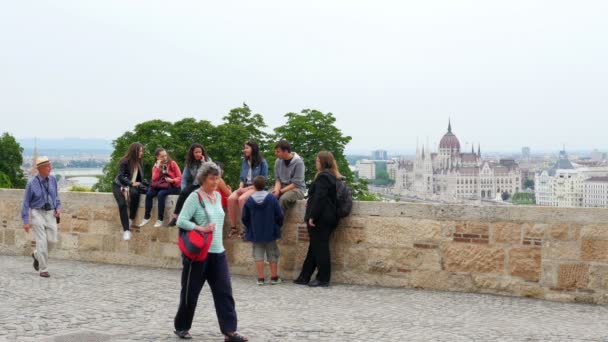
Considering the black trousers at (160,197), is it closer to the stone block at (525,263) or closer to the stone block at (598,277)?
the stone block at (525,263)

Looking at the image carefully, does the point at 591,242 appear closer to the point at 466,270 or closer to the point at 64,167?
the point at 466,270

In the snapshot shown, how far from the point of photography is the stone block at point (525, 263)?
8977 millimetres

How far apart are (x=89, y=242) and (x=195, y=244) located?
20.9 feet

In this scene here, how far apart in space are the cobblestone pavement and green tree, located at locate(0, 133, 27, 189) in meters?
54.5

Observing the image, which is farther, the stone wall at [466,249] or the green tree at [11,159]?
the green tree at [11,159]

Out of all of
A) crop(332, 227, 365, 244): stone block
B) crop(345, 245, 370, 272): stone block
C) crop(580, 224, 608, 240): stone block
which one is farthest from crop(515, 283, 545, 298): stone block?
crop(332, 227, 365, 244): stone block

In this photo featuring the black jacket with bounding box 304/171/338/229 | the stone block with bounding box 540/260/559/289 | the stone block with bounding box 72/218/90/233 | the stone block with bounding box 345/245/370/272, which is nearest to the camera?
the stone block with bounding box 540/260/559/289

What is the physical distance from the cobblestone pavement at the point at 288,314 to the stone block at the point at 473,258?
1.04ft

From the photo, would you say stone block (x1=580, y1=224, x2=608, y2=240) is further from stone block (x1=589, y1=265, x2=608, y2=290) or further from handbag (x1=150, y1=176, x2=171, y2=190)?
handbag (x1=150, y1=176, x2=171, y2=190)

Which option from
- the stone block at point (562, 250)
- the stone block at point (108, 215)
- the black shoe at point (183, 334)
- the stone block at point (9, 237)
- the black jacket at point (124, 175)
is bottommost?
the black shoe at point (183, 334)

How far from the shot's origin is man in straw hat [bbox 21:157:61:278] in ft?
33.9

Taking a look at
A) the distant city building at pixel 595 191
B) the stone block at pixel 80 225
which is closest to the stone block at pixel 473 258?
the stone block at pixel 80 225

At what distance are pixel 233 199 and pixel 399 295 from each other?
2.59m

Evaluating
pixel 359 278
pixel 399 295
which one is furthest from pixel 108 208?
pixel 399 295
